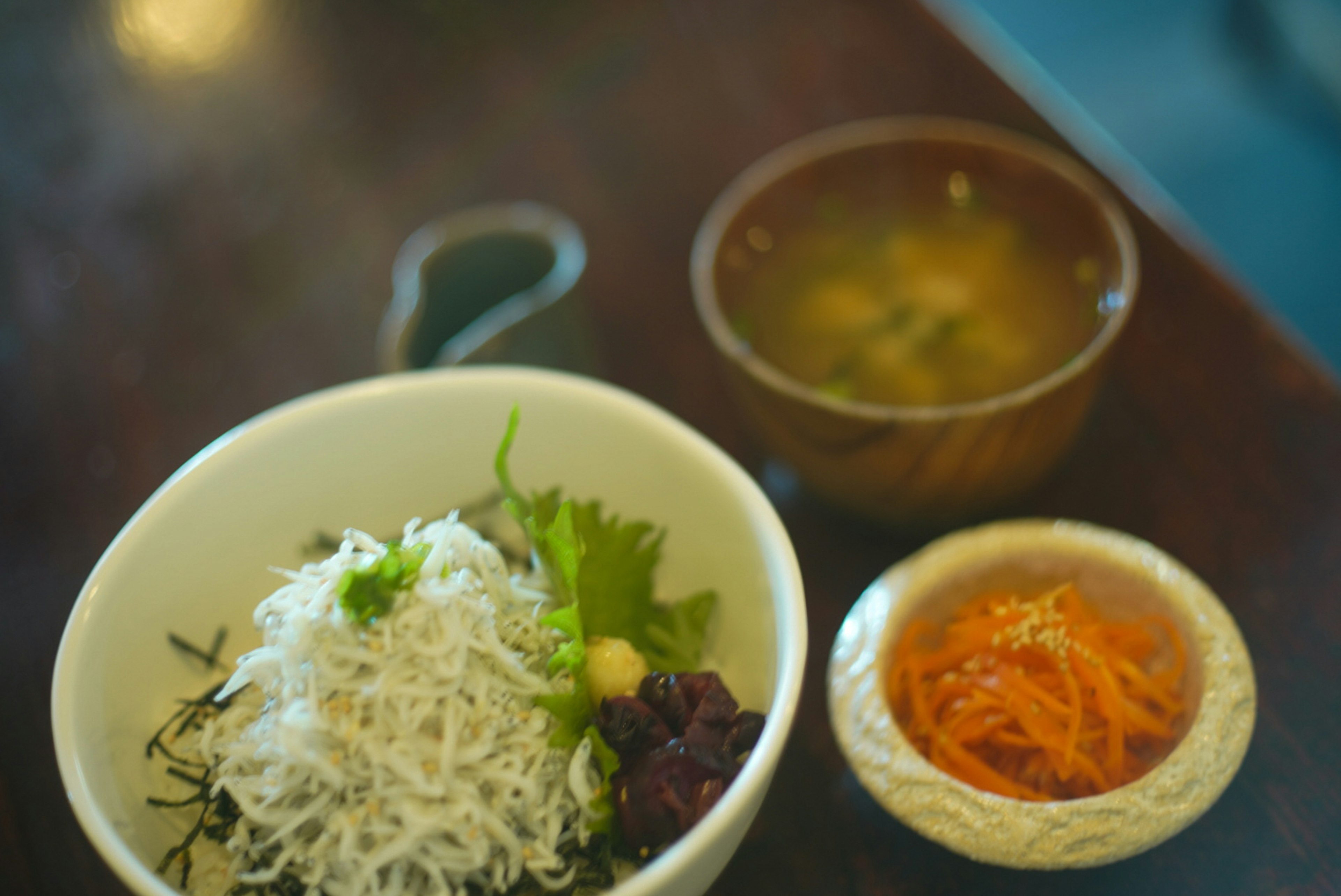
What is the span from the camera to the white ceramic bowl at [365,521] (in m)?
0.70

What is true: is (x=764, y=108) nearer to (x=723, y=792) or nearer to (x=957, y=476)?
(x=957, y=476)

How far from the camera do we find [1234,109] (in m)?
2.54

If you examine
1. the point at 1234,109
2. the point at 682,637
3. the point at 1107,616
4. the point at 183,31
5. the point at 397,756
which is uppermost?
the point at 183,31

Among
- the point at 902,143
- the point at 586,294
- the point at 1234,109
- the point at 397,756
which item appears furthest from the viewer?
the point at 1234,109

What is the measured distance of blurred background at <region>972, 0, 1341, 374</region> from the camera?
6.82ft

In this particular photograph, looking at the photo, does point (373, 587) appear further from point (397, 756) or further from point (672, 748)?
point (672, 748)

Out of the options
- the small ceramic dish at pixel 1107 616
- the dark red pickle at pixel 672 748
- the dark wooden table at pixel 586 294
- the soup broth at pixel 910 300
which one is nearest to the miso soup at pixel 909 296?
the soup broth at pixel 910 300

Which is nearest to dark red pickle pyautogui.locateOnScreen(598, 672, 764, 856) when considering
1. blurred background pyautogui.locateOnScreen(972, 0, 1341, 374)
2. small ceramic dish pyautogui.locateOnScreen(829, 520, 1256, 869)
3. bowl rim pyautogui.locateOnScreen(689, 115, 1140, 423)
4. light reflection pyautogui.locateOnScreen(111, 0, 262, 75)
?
small ceramic dish pyautogui.locateOnScreen(829, 520, 1256, 869)

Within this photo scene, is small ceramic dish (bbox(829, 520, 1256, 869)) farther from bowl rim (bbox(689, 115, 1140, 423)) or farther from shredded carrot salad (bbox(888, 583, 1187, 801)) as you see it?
bowl rim (bbox(689, 115, 1140, 423))

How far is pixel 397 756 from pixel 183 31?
A: 1645mm

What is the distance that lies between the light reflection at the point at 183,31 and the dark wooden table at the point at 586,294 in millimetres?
12

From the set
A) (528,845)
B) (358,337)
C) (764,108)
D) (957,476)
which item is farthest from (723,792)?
(764,108)

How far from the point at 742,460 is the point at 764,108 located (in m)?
0.68

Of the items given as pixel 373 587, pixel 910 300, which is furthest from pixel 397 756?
pixel 910 300
